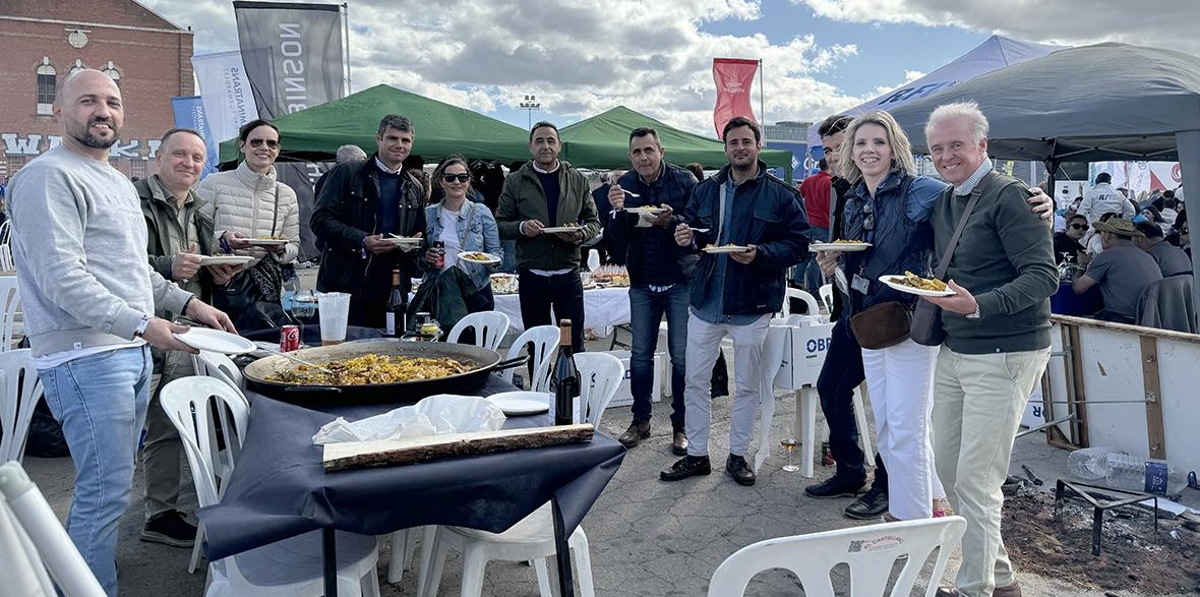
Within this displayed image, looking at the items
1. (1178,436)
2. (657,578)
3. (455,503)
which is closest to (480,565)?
(455,503)

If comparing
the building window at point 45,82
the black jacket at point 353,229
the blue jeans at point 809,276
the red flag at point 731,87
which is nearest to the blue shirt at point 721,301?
the black jacket at point 353,229

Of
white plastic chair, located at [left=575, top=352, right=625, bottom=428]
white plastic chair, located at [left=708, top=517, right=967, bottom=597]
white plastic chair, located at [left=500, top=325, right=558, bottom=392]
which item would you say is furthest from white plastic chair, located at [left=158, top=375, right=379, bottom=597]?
white plastic chair, located at [left=500, top=325, right=558, bottom=392]

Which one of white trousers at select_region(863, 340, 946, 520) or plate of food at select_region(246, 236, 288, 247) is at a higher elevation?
plate of food at select_region(246, 236, 288, 247)

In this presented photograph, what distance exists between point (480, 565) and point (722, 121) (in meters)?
14.9

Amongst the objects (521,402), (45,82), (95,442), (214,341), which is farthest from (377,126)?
(45,82)

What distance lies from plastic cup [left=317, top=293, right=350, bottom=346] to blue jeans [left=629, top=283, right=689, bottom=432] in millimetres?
1959

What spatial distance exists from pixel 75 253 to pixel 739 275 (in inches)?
118

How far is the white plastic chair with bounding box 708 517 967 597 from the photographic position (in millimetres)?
1408

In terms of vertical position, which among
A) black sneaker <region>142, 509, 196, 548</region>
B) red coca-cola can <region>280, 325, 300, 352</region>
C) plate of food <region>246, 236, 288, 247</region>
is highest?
plate of food <region>246, 236, 288, 247</region>

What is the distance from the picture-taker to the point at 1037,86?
6.46 metres

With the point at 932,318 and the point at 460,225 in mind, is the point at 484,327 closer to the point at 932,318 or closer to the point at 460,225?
the point at 460,225

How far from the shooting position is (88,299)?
2314mm

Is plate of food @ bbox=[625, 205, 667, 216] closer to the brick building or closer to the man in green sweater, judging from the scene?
the man in green sweater

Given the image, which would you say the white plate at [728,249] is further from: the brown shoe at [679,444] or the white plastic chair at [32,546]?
the white plastic chair at [32,546]
